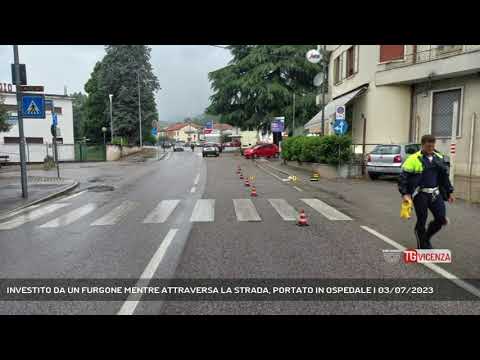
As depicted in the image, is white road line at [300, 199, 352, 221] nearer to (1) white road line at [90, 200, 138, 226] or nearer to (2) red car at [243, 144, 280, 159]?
(1) white road line at [90, 200, 138, 226]

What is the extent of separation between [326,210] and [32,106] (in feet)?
32.9

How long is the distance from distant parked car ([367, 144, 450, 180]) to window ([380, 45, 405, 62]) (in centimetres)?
670

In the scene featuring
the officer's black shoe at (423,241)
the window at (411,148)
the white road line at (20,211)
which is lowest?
the white road line at (20,211)

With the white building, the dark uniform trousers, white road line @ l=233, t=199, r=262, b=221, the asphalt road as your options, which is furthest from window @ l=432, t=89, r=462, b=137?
the white building

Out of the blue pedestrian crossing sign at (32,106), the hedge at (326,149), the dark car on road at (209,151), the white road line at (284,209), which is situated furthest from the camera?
the dark car on road at (209,151)

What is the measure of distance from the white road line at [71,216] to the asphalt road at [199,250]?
0.08ft

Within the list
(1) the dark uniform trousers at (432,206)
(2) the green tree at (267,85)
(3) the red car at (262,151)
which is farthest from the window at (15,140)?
(1) the dark uniform trousers at (432,206)

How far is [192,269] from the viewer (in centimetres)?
544

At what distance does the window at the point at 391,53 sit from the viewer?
802 inches

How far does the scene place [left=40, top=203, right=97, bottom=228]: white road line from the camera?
8825 millimetres

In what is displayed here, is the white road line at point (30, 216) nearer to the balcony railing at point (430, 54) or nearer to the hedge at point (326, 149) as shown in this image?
the hedge at point (326, 149)

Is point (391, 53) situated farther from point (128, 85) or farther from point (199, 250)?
point (128, 85)

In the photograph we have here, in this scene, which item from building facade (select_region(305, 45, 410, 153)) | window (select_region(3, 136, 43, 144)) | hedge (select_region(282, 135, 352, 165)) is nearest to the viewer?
hedge (select_region(282, 135, 352, 165))
